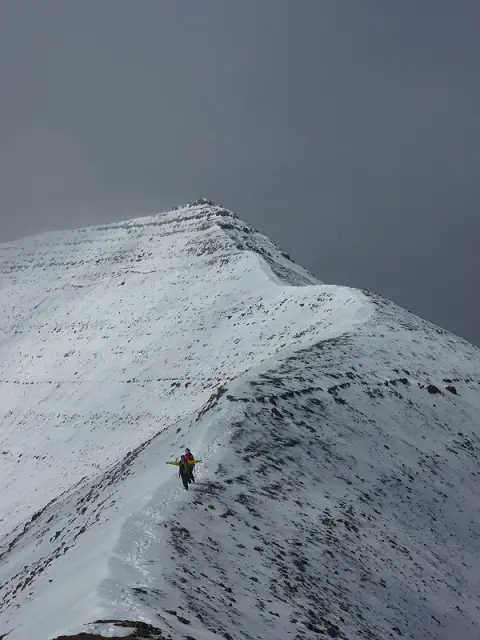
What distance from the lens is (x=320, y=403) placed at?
24.9 m

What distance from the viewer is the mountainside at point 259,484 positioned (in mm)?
12047

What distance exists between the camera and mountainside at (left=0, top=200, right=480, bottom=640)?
1205 cm

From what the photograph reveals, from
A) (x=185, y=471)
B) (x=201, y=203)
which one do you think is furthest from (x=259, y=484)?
(x=201, y=203)

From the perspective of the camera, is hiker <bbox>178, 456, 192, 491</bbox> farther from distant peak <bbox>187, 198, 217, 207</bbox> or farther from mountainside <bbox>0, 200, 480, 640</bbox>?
distant peak <bbox>187, 198, 217, 207</bbox>

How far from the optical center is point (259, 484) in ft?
58.7

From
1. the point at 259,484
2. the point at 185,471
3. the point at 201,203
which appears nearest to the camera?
the point at 185,471

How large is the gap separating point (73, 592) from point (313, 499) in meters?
9.31

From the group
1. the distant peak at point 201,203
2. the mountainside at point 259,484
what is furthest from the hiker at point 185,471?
the distant peak at point 201,203

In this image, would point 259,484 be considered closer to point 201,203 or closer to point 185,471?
point 185,471

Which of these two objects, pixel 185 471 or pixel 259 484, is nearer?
pixel 185 471

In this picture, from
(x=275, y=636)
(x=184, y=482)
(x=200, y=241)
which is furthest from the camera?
(x=200, y=241)

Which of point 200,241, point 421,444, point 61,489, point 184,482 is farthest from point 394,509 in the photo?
point 200,241

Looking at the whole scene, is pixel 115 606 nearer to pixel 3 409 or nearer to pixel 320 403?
pixel 320 403

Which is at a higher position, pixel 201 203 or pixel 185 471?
pixel 201 203
